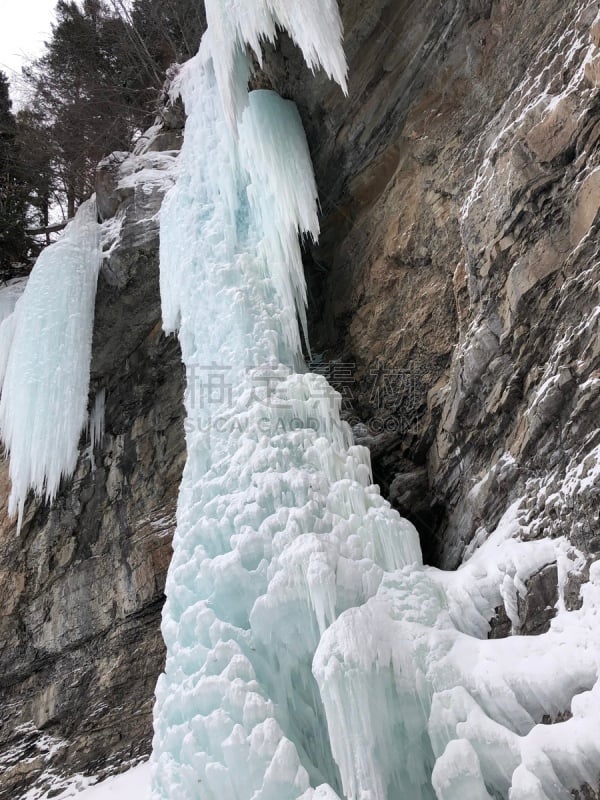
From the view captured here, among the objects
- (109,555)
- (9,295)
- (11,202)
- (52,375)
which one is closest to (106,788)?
(109,555)

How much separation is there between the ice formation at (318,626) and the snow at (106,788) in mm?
2783

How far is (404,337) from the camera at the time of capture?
6211 mm

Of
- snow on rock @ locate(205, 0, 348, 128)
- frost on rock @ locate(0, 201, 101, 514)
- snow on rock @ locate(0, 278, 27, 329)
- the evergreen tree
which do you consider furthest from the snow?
the evergreen tree

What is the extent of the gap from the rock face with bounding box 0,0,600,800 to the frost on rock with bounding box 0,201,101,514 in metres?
0.31

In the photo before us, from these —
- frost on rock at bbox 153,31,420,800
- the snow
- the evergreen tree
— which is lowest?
the snow

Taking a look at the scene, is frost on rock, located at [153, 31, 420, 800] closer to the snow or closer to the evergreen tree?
the snow

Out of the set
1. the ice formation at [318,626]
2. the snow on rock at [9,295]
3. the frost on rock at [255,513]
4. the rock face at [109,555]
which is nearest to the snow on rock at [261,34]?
the ice formation at [318,626]

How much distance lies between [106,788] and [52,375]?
4356 mm

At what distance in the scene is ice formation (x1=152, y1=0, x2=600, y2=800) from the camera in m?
3.42

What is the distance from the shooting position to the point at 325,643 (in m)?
3.89

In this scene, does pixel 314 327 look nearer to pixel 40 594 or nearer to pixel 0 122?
pixel 40 594

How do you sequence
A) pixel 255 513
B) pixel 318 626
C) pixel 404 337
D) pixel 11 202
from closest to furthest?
1. pixel 318 626
2. pixel 255 513
3. pixel 404 337
4. pixel 11 202

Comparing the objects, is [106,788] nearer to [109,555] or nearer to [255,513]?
[109,555]

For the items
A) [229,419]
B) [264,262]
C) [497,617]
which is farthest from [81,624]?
[497,617]
